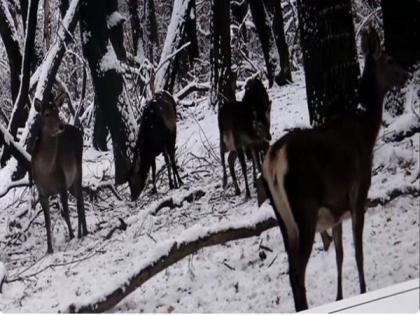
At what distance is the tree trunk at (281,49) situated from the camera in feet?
8.36

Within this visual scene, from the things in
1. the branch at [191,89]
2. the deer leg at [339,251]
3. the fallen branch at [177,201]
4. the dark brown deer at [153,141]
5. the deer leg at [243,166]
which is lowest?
the deer leg at [339,251]

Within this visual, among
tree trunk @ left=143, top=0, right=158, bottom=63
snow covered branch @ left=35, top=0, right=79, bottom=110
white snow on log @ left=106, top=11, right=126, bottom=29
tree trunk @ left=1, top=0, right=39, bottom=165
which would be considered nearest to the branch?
tree trunk @ left=143, top=0, right=158, bottom=63

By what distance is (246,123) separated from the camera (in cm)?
256

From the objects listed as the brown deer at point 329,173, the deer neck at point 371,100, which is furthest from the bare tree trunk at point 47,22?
the deer neck at point 371,100

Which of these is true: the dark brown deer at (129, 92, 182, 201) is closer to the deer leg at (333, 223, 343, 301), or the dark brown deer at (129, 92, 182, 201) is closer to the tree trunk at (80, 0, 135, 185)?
the tree trunk at (80, 0, 135, 185)

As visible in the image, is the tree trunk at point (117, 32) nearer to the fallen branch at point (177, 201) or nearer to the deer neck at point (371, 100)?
the fallen branch at point (177, 201)

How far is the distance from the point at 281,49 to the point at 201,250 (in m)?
0.67

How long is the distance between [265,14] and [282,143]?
16.9 inches

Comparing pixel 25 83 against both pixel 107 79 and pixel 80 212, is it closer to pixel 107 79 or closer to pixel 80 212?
pixel 107 79

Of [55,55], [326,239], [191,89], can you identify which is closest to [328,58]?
[191,89]

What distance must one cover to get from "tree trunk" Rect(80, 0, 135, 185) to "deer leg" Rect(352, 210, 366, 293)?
0.75m

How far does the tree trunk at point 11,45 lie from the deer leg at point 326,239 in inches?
44.3

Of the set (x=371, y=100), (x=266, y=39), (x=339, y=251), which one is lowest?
(x=339, y=251)

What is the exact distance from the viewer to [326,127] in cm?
247
